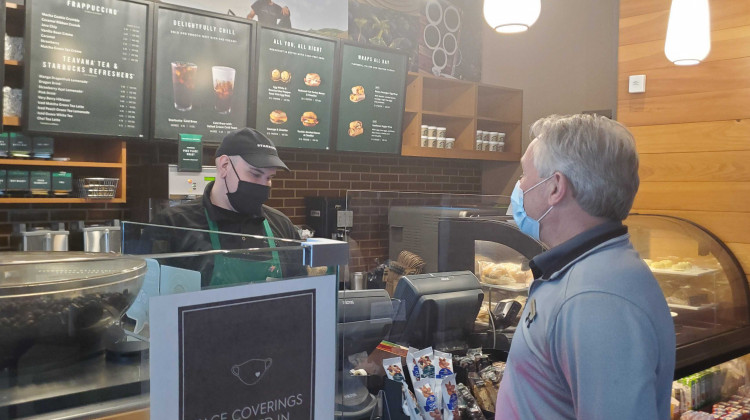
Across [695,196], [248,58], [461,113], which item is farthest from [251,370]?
[461,113]

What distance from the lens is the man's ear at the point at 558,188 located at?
1.55m

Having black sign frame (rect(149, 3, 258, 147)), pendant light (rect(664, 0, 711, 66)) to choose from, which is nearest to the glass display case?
pendant light (rect(664, 0, 711, 66))

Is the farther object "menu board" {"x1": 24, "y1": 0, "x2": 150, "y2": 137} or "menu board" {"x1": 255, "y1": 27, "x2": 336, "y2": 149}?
Answer: "menu board" {"x1": 255, "y1": 27, "x2": 336, "y2": 149}

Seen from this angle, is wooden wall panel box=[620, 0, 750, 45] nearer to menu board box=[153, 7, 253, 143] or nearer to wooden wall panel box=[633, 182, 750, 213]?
wooden wall panel box=[633, 182, 750, 213]

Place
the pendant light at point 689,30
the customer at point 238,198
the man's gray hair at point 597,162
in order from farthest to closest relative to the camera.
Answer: the pendant light at point 689,30, the customer at point 238,198, the man's gray hair at point 597,162

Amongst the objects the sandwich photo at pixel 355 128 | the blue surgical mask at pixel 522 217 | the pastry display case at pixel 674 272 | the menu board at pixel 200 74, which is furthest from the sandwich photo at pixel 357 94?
the blue surgical mask at pixel 522 217

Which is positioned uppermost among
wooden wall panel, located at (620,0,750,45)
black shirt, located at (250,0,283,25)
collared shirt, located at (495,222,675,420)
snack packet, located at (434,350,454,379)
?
black shirt, located at (250,0,283,25)

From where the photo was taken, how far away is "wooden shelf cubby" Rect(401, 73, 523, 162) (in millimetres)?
5574

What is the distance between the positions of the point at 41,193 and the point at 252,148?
167 centimetres

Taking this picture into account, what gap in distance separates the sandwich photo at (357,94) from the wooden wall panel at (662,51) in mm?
2108

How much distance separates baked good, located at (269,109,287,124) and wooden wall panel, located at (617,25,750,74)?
238 centimetres

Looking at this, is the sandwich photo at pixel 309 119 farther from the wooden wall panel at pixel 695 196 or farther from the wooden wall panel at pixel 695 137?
the wooden wall panel at pixel 695 196

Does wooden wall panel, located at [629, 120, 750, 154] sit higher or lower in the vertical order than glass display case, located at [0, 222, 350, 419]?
higher

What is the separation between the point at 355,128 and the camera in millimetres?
5141
